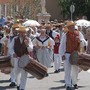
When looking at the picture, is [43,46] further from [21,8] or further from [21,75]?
[21,8]

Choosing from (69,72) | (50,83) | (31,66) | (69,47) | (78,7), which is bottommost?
(50,83)

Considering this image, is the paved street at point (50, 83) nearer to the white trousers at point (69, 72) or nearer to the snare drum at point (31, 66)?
the white trousers at point (69, 72)

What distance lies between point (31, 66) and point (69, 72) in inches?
51.6

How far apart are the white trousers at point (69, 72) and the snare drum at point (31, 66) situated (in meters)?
0.87

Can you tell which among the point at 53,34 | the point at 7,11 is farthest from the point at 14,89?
the point at 7,11

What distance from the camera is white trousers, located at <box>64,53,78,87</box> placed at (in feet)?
44.6

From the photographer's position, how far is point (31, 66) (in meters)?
12.9

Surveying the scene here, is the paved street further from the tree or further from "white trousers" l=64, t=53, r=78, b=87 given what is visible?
the tree

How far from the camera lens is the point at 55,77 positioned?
55.9 feet

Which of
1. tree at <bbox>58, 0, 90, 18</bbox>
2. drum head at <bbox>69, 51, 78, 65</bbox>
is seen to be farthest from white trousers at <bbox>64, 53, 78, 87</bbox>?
tree at <bbox>58, 0, 90, 18</bbox>

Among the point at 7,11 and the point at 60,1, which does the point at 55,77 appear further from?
the point at 60,1

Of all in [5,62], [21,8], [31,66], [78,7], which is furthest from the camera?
[78,7]

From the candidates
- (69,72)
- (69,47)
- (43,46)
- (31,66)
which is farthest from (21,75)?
(43,46)

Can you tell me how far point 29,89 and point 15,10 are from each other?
3228cm
